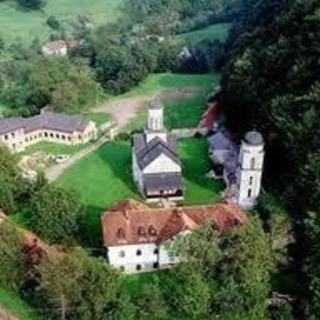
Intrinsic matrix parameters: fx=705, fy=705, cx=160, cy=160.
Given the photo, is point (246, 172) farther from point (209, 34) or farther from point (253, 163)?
point (209, 34)

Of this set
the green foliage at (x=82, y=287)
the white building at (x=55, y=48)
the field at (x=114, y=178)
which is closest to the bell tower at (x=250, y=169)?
the field at (x=114, y=178)

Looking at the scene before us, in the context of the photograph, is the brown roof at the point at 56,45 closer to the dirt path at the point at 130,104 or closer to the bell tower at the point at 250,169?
the dirt path at the point at 130,104

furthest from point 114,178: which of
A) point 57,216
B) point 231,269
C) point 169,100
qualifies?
point 169,100

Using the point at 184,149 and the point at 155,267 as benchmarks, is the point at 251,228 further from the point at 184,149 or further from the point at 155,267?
the point at 184,149

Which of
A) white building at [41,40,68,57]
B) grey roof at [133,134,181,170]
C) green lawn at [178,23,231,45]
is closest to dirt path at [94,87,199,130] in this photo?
grey roof at [133,134,181,170]

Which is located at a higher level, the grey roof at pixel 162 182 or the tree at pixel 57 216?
the tree at pixel 57 216

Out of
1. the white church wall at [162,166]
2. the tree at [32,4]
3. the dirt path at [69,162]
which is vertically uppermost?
the white church wall at [162,166]

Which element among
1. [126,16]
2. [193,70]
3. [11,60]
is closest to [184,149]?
[193,70]
